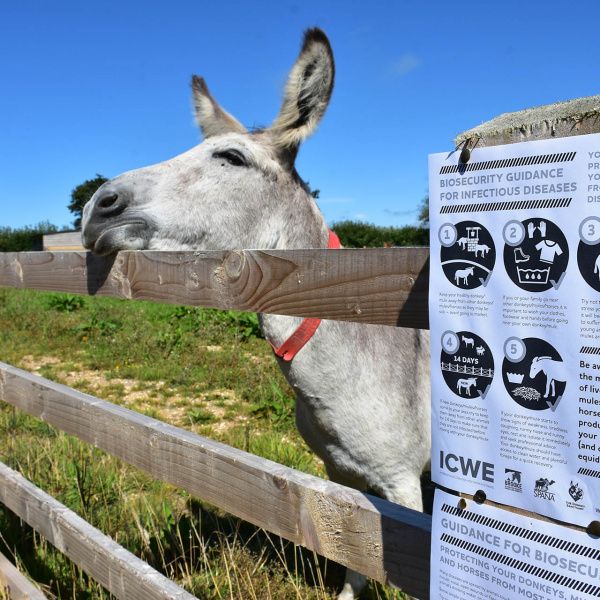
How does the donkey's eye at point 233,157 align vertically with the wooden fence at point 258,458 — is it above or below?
above

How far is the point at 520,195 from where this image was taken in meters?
0.81

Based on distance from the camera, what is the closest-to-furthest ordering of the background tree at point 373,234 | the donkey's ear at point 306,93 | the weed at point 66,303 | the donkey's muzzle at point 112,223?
the donkey's muzzle at point 112,223 < the donkey's ear at point 306,93 < the weed at point 66,303 < the background tree at point 373,234

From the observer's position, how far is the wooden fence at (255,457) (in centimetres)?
102

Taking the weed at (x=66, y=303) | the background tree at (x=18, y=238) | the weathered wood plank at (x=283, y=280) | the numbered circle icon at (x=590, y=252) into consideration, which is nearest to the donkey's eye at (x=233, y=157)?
the weathered wood plank at (x=283, y=280)

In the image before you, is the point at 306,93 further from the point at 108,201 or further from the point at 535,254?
the point at 535,254

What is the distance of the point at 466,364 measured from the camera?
35.4 inches

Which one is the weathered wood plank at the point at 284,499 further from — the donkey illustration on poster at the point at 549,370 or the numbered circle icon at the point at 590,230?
the numbered circle icon at the point at 590,230

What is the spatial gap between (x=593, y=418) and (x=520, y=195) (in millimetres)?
373

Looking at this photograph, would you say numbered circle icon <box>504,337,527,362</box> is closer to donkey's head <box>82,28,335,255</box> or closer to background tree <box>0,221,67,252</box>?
donkey's head <box>82,28,335,255</box>

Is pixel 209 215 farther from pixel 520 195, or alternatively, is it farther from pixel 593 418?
pixel 593 418

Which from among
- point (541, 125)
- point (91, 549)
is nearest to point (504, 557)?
point (541, 125)

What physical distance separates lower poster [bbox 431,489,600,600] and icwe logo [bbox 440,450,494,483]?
55mm

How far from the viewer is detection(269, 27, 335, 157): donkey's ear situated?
2.19 metres

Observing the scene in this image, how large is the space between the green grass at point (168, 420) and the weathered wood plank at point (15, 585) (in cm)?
24
